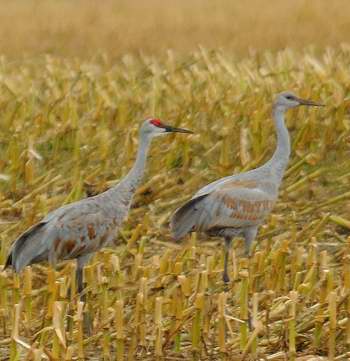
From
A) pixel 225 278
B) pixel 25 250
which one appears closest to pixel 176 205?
pixel 225 278

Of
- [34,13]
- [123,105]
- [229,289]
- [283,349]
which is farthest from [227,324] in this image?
[34,13]

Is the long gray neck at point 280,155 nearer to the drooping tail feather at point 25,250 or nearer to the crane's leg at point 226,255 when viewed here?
the crane's leg at point 226,255

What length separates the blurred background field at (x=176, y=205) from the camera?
213 inches

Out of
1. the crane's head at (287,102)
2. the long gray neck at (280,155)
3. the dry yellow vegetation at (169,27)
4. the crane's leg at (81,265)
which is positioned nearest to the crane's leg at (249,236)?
the long gray neck at (280,155)

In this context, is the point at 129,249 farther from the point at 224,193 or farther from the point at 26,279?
the point at 26,279

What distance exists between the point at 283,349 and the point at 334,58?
21.5 feet

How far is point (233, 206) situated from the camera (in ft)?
23.0

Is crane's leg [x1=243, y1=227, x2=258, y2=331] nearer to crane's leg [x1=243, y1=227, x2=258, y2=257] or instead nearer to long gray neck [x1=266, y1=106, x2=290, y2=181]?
crane's leg [x1=243, y1=227, x2=258, y2=257]

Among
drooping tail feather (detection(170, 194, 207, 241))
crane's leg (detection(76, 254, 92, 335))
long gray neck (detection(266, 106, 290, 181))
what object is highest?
long gray neck (detection(266, 106, 290, 181))

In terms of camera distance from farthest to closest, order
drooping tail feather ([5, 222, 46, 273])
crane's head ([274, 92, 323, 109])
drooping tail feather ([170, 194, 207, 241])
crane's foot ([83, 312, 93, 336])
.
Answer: crane's head ([274, 92, 323, 109]), drooping tail feather ([170, 194, 207, 241]), drooping tail feather ([5, 222, 46, 273]), crane's foot ([83, 312, 93, 336])

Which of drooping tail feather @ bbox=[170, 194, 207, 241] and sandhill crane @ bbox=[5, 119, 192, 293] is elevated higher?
sandhill crane @ bbox=[5, 119, 192, 293]

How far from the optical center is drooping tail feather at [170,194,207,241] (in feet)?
22.4

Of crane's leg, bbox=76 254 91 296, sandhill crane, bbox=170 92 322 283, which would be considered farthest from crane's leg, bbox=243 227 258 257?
crane's leg, bbox=76 254 91 296

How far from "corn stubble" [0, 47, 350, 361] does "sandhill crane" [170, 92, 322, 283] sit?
12cm
